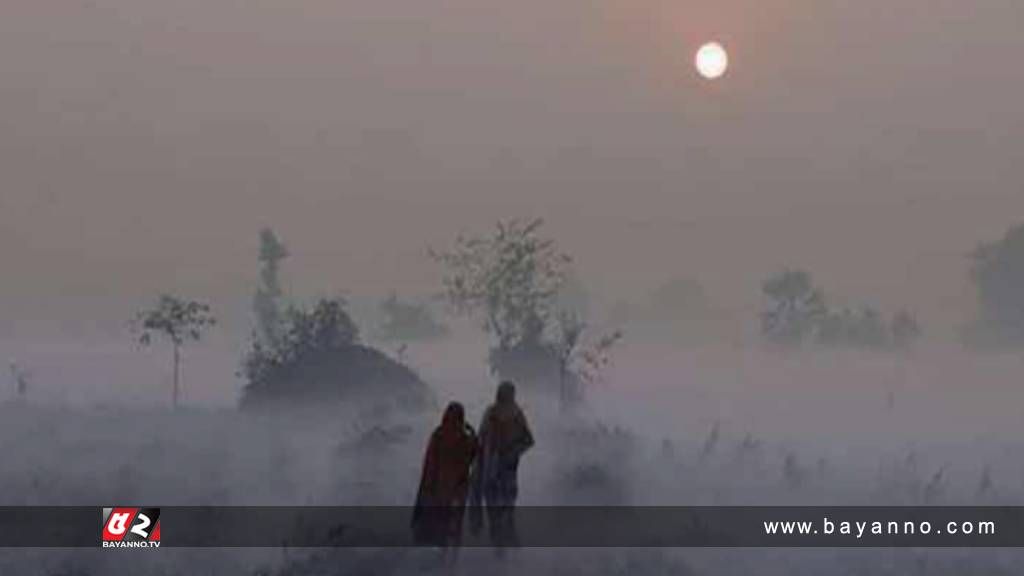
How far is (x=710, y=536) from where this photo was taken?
71.8ft

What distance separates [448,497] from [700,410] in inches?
1536

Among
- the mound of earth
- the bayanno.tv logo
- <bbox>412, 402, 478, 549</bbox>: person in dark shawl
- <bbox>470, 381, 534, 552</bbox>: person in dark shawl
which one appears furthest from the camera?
the mound of earth

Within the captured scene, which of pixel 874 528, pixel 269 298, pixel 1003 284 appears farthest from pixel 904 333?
pixel 874 528

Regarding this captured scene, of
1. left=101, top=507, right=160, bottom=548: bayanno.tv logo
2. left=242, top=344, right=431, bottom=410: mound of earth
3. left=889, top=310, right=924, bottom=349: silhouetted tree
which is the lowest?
left=101, top=507, right=160, bottom=548: bayanno.tv logo

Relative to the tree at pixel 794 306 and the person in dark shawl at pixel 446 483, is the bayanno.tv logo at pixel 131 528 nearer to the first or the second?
the person in dark shawl at pixel 446 483

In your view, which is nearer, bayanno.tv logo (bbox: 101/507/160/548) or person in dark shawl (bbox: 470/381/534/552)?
person in dark shawl (bbox: 470/381/534/552)

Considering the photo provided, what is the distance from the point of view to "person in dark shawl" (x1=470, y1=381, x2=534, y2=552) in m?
19.9

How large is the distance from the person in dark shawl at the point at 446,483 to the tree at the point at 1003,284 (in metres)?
96.4

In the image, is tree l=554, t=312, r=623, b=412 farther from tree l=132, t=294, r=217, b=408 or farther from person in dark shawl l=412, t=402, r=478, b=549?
person in dark shawl l=412, t=402, r=478, b=549

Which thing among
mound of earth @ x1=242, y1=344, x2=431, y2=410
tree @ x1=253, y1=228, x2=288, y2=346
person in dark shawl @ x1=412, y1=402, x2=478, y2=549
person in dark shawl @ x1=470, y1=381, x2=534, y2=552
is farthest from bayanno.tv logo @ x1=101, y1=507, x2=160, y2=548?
tree @ x1=253, y1=228, x2=288, y2=346

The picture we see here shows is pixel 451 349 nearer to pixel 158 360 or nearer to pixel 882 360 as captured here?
pixel 158 360

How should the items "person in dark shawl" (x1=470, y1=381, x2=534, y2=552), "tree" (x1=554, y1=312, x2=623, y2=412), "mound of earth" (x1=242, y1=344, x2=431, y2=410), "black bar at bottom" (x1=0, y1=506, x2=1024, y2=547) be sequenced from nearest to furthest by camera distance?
1. "person in dark shawl" (x1=470, y1=381, x2=534, y2=552)
2. "black bar at bottom" (x1=0, y1=506, x2=1024, y2=547)
3. "mound of earth" (x1=242, y1=344, x2=431, y2=410)
4. "tree" (x1=554, y1=312, x2=623, y2=412)

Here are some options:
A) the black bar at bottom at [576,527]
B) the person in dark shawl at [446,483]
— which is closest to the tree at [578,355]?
the black bar at bottom at [576,527]

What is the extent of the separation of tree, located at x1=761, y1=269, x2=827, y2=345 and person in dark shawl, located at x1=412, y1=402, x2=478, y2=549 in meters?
88.8
